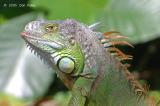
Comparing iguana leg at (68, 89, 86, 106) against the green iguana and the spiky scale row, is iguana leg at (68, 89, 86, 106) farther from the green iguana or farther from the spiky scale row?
the spiky scale row

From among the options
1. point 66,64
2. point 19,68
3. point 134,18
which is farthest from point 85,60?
point 19,68

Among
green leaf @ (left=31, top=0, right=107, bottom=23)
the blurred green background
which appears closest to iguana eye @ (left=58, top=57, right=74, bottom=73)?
the blurred green background

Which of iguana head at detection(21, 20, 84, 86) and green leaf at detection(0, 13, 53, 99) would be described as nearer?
iguana head at detection(21, 20, 84, 86)

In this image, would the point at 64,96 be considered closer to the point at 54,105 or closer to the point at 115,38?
the point at 54,105

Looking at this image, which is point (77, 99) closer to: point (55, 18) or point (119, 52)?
point (119, 52)

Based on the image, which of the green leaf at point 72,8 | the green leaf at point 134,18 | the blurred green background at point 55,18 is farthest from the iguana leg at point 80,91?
the green leaf at point 72,8

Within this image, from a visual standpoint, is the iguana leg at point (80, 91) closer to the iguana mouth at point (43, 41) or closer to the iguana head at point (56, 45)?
the iguana head at point (56, 45)
